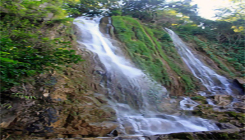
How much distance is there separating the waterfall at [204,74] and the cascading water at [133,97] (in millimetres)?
3258

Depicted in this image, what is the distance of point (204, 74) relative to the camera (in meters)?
9.93

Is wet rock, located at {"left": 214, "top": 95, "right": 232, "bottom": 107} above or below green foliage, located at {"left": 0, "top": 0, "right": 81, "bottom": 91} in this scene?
below

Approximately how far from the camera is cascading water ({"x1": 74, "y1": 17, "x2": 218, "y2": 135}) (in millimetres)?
4871

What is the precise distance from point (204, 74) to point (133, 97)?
225 inches

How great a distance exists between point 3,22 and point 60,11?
206 cm

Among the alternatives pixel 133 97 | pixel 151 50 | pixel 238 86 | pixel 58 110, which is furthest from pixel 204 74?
pixel 58 110

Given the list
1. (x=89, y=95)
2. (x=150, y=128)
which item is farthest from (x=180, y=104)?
(x=89, y=95)

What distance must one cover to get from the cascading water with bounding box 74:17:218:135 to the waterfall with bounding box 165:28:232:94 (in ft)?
10.7

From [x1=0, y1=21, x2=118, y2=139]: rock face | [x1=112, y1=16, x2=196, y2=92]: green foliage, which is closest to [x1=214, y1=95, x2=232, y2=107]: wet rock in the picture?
[x1=112, y1=16, x2=196, y2=92]: green foliage

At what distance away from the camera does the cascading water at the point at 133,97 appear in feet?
16.0

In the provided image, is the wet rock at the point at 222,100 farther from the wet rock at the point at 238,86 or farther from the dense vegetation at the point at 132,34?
the wet rock at the point at 238,86

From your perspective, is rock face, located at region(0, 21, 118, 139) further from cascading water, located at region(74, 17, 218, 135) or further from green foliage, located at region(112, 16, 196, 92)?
green foliage, located at region(112, 16, 196, 92)

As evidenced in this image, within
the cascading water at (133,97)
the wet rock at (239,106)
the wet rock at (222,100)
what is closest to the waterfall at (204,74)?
the wet rock at (222,100)

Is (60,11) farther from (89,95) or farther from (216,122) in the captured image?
(216,122)
